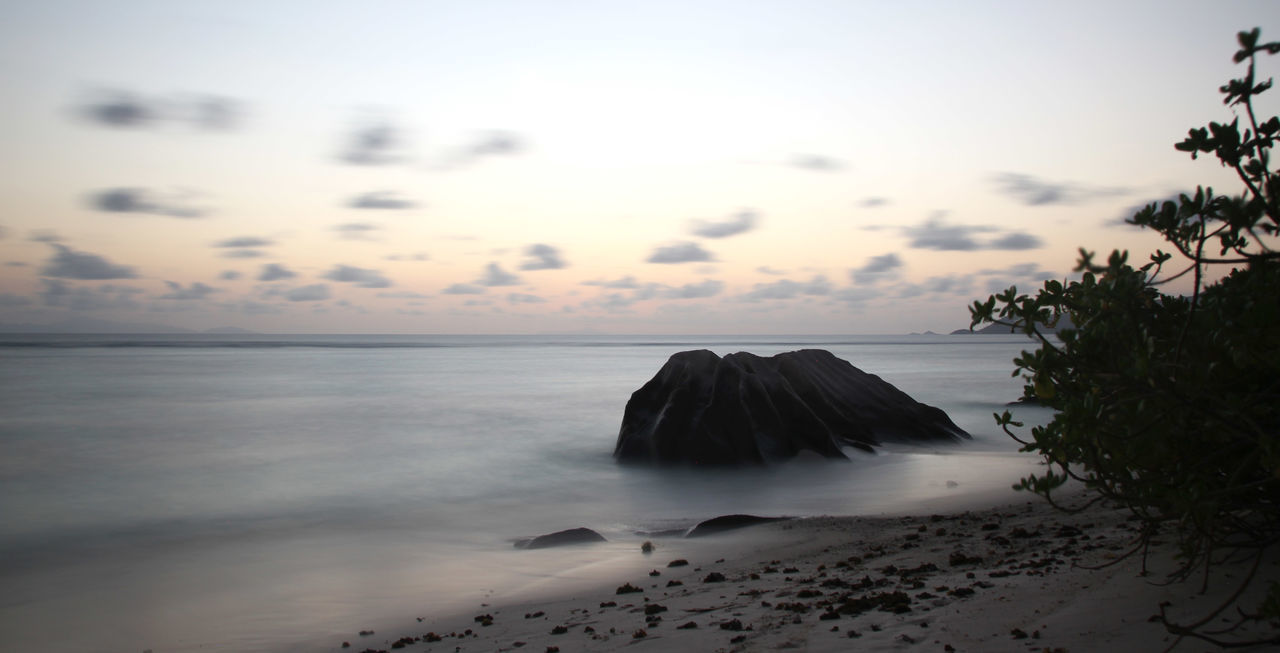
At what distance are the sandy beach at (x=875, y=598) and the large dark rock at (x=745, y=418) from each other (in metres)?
6.79

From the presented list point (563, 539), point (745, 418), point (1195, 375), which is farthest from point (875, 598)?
point (745, 418)

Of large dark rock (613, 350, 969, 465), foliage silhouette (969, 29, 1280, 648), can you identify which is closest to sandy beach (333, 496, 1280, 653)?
foliage silhouette (969, 29, 1280, 648)

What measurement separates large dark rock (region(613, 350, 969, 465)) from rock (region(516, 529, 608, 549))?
5700mm

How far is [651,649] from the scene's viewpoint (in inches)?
222

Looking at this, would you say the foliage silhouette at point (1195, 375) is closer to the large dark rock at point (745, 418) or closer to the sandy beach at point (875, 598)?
the sandy beach at point (875, 598)

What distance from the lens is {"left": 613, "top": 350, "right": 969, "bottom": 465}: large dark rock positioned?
17.5 metres

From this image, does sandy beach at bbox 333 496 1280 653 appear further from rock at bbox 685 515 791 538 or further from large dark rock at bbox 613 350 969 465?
large dark rock at bbox 613 350 969 465

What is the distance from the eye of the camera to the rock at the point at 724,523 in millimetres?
11469

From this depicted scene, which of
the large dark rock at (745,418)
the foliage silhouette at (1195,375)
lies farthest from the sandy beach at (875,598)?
the large dark rock at (745,418)

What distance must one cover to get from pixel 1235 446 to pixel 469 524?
40.8 feet

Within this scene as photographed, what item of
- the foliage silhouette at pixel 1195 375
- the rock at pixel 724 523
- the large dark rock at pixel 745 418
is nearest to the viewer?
the foliage silhouette at pixel 1195 375

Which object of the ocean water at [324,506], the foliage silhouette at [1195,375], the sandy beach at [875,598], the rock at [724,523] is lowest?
the ocean water at [324,506]

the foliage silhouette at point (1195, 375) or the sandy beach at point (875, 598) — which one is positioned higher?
the foliage silhouette at point (1195, 375)

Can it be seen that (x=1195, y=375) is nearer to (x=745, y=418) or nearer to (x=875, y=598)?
(x=875, y=598)
